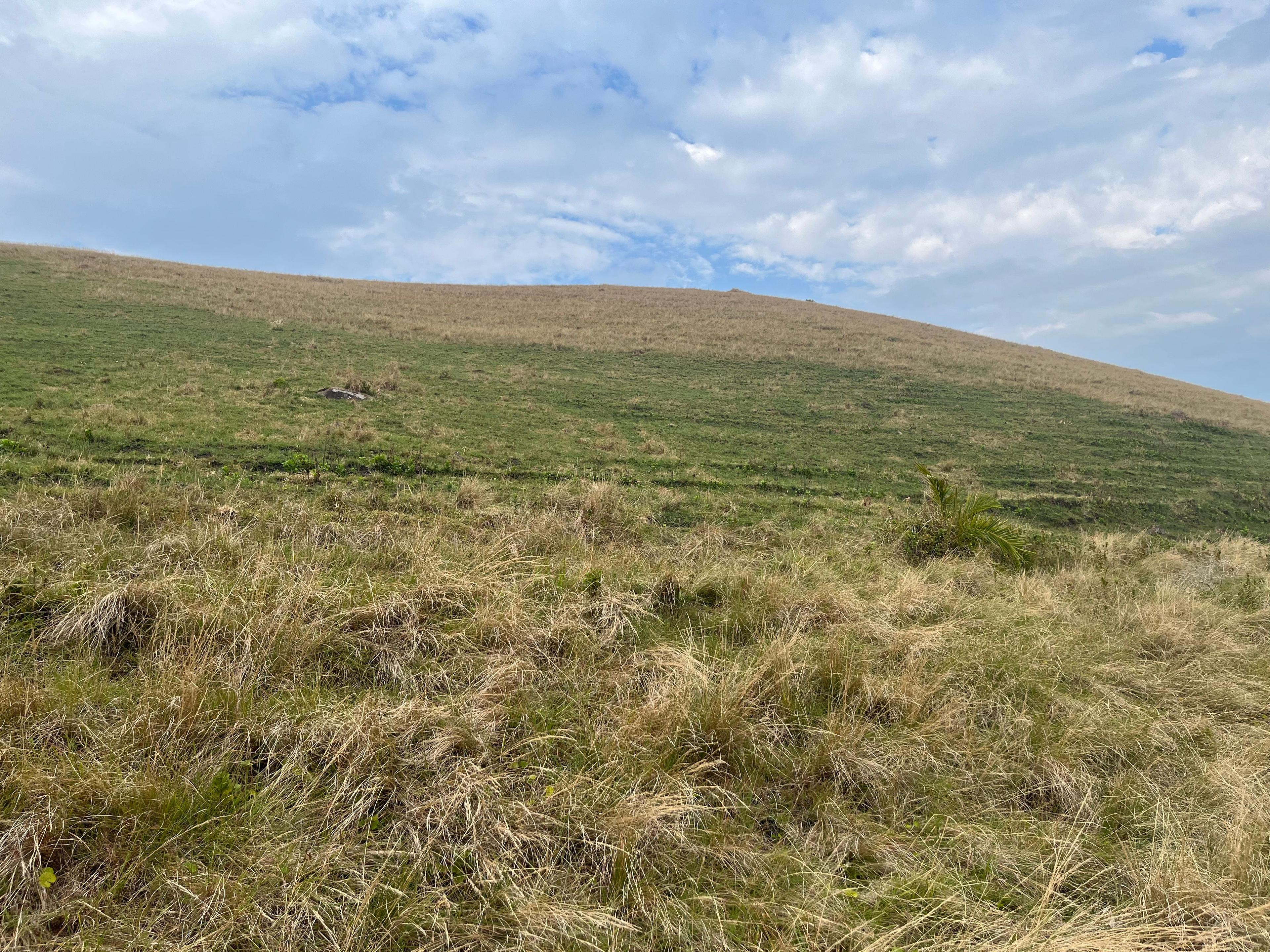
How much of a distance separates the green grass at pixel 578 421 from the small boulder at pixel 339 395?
48 cm

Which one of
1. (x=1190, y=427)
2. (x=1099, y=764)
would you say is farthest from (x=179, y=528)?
(x=1190, y=427)

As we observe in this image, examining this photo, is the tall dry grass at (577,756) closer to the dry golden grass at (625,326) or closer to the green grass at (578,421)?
the green grass at (578,421)

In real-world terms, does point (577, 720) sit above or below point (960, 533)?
below

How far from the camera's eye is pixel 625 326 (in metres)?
35.2

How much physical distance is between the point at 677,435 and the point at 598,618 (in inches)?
449

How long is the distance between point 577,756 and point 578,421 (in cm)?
1323

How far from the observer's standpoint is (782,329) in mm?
37469

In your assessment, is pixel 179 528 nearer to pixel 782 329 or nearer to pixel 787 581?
pixel 787 581

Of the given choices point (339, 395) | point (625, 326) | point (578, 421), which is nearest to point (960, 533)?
point (578, 421)

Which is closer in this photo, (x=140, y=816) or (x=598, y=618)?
(x=140, y=816)

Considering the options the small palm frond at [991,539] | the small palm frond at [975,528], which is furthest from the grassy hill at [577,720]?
the small palm frond at [991,539]

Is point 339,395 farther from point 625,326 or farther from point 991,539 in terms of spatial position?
point 625,326

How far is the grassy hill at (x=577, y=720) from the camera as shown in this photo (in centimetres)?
242

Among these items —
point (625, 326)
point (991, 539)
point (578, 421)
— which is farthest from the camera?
point (625, 326)
